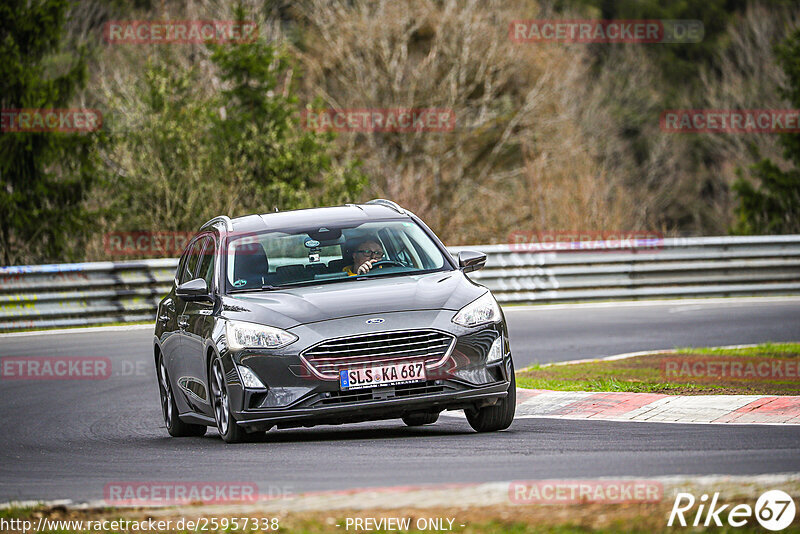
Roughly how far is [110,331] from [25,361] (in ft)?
11.4

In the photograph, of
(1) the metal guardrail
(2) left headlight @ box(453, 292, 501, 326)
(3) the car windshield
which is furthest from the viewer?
(1) the metal guardrail

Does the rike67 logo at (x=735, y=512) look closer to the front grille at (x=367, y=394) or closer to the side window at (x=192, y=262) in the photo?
the front grille at (x=367, y=394)

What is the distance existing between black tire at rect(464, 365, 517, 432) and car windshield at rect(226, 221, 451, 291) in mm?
1196

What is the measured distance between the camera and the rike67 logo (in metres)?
5.80

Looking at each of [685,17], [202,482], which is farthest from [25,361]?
[685,17]

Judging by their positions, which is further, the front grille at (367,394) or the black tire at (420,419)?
the black tire at (420,419)

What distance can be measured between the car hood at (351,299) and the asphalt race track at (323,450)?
91 cm

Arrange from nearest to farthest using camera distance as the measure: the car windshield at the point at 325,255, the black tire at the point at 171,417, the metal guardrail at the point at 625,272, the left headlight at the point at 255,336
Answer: the left headlight at the point at 255,336 < the car windshield at the point at 325,255 < the black tire at the point at 171,417 < the metal guardrail at the point at 625,272

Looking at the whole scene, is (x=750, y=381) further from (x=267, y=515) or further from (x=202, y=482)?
(x=267, y=515)

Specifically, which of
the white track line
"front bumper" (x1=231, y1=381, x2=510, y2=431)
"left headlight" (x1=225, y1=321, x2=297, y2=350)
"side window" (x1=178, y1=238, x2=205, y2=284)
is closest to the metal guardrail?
the white track line

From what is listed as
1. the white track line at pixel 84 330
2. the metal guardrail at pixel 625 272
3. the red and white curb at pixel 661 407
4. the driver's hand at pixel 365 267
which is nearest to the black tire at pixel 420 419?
the red and white curb at pixel 661 407

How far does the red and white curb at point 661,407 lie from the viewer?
10211 mm

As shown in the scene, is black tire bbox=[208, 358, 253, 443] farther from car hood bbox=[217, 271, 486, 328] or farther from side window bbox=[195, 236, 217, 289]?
side window bbox=[195, 236, 217, 289]

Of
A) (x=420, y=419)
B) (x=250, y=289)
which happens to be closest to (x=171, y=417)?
(x=250, y=289)
